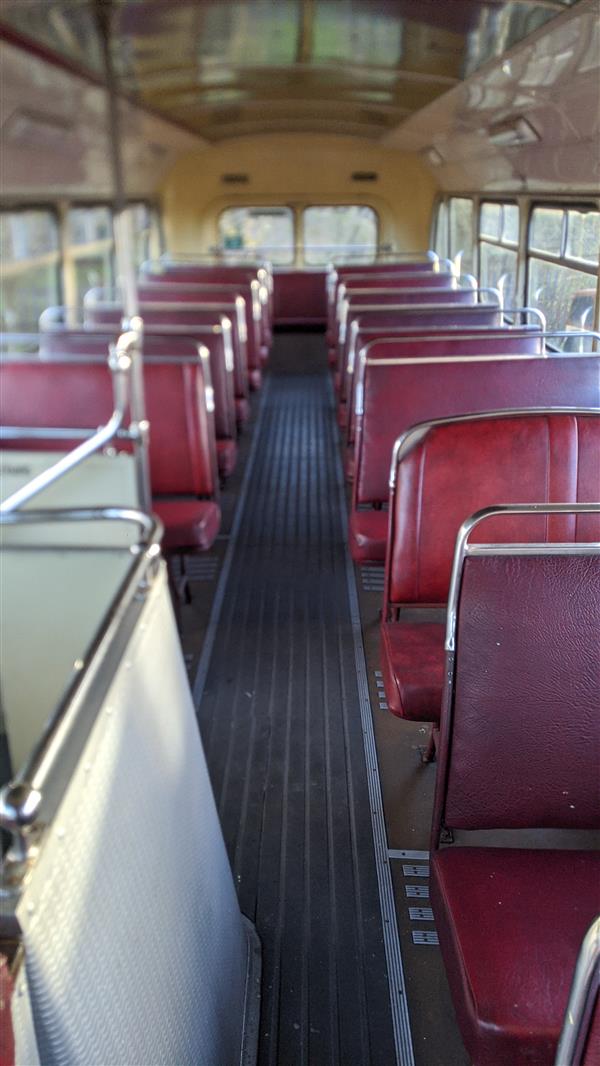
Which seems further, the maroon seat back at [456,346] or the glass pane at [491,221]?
the glass pane at [491,221]

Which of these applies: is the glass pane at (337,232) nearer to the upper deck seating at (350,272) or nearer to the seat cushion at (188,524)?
the upper deck seating at (350,272)

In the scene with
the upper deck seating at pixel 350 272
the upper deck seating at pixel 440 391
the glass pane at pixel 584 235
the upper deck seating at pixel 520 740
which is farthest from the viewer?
the upper deck seating at pixel 350 272

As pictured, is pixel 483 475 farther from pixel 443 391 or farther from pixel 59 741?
pixel 59 741

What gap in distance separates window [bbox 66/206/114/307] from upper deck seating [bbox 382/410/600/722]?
4.13 m

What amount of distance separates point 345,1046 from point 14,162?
4039 mm

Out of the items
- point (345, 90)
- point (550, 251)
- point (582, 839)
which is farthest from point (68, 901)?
point (345, 90)

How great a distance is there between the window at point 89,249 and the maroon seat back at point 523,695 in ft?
16.0

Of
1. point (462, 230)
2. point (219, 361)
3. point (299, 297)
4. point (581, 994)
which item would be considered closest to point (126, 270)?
point (219, 361)

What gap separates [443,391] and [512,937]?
2.19m

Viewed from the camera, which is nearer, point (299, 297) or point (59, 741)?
A: point (59, 741)

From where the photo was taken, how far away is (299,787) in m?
2.45

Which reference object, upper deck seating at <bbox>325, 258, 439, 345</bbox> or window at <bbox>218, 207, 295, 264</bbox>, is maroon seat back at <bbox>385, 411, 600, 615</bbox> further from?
window at <bbox>218, 207, 295, 264</bbox>

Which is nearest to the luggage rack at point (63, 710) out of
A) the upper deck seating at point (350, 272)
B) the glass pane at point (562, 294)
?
the glass pane at point (562, 294)

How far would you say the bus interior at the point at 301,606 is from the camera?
109 centimetres
